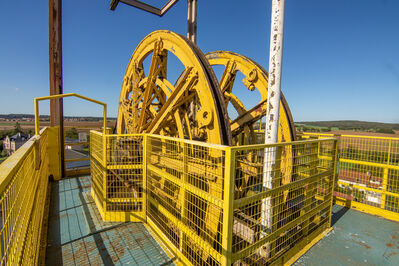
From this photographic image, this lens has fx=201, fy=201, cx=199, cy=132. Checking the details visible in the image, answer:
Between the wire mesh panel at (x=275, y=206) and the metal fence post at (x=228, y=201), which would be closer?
the metal fence post at (x=228, y=201)

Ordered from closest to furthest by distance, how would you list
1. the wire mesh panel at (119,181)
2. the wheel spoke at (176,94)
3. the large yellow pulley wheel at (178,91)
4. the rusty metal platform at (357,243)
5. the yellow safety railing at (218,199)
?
the yellow safety railing at (218,199)
the rusty metal platform at (357,243)
the large yellow pulley wheel at (178,91)
the wheel spoke at (176,94)
the wire mesh panel at (119,181)

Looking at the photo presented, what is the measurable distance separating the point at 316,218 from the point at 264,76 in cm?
293

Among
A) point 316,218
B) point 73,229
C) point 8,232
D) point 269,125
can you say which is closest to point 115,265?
point 73,229

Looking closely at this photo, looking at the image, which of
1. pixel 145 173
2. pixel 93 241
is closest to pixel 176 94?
pixel 145 173

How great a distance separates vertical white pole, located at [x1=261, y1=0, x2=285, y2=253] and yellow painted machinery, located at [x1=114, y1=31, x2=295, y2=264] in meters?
0.28

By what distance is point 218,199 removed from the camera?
6.52 feet

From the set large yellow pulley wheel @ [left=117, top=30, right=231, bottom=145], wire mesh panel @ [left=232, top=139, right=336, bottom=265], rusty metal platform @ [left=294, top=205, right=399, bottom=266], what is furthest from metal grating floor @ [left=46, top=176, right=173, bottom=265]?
rusty metal platform @ [left=294, top=205, right=399, bottom=266]

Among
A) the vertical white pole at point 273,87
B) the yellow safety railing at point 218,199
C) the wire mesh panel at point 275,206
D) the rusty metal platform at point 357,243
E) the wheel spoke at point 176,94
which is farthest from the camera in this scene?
the wheel spoke at point 176,94

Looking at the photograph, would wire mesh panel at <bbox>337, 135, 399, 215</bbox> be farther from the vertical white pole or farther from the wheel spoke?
the wheel spoke

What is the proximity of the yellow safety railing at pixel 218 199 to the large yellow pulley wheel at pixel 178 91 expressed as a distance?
Result: 20.9 inches

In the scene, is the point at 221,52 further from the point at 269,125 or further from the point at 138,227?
the point at 138,227

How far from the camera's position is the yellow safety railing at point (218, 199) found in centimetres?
204

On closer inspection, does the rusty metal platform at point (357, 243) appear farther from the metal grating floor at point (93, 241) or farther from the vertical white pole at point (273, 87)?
the metal grating floor at point (93, 241)

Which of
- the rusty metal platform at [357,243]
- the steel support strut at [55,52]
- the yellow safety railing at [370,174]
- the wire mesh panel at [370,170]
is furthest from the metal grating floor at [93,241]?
the wire mesh panel at [370,170]
